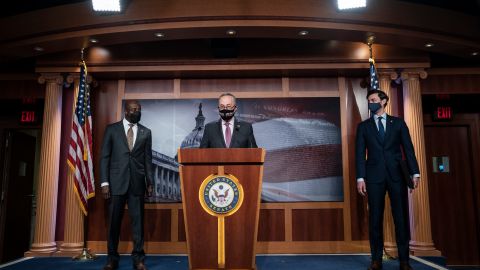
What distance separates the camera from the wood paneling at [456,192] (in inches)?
211

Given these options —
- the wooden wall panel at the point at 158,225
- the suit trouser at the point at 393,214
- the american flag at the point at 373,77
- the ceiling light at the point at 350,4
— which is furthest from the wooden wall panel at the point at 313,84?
the wooden wall panel at the point at 158,225

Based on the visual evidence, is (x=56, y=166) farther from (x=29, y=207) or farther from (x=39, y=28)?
(x=29, y=207)

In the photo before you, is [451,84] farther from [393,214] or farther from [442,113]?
[393,214]

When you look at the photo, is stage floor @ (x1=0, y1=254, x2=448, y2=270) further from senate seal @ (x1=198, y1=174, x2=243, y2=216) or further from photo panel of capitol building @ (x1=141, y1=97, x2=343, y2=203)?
senate seal @ (x1=198, y1=174, x2=243, y2=216)

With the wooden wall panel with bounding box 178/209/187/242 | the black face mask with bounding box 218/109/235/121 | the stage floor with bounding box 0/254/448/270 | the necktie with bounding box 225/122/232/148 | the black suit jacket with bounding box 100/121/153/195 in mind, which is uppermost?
the black face mask with bounding box 218/109/235/121

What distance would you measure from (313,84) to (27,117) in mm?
4341

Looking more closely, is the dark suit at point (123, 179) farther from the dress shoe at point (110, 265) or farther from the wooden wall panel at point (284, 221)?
the wooden wall panel at point (284, 221)

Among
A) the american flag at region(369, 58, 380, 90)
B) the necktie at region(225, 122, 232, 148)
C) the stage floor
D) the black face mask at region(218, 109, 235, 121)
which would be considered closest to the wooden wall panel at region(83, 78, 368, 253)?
the stage floor

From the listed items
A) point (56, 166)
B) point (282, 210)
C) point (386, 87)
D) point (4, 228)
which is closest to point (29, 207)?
point (4, 228)

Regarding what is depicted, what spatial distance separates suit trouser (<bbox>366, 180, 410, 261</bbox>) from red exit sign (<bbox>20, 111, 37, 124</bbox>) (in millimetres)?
4999

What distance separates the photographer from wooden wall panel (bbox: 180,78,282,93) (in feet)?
16.1

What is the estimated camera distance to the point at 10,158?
5.97 meters

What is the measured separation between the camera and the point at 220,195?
8.49ft

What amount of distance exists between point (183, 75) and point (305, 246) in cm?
267
